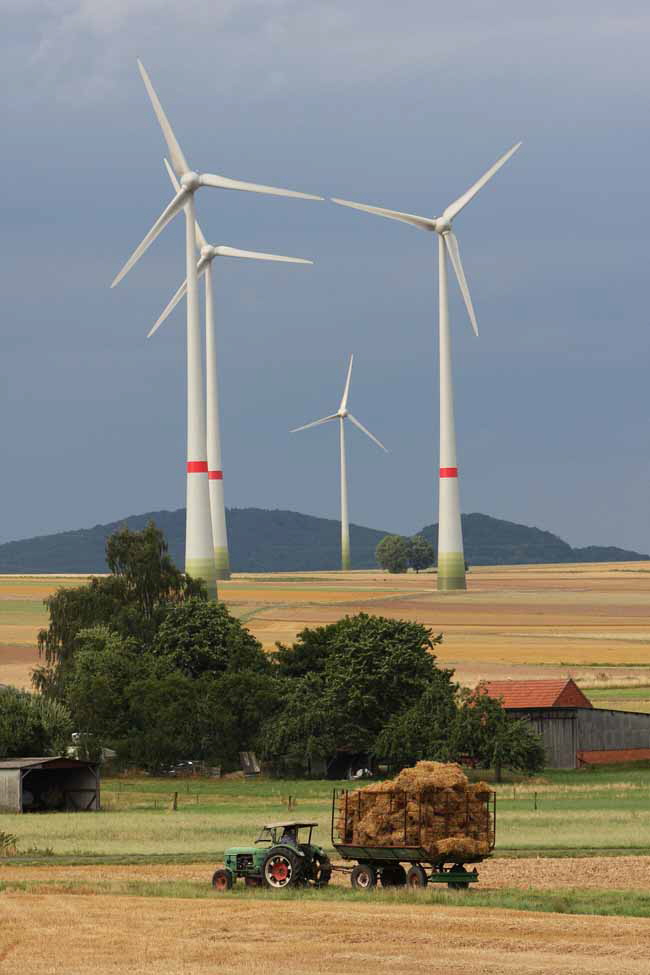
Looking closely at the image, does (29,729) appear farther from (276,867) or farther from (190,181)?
(190,181)

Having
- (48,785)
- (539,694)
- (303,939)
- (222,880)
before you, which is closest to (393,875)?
(222,880)

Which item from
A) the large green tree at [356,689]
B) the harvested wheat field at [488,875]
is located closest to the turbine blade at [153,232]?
the large green tree at [356,689]

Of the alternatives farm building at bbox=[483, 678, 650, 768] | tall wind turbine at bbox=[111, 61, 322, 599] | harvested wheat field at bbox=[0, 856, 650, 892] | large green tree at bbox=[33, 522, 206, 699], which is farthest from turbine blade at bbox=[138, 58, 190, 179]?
harvested wheat field at bbox=[0, 856, 650, 892]

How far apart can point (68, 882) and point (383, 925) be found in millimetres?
11127

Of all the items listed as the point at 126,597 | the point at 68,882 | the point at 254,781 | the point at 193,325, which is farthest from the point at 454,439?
the point at 68,882

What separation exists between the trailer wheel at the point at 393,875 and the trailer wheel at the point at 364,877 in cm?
44

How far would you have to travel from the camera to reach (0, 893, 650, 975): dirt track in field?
32.2 meters

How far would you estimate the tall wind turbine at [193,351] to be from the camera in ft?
479

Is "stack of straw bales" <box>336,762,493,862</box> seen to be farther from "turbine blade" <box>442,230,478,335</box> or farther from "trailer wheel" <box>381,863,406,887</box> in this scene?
"turbine blade" <box>442,230,478,335</box>

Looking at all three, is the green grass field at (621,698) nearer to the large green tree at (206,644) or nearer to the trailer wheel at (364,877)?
the large green tree at (206,644)

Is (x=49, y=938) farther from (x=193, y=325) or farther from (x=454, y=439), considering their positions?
(x=454, y=439)

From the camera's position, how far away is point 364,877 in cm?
4412

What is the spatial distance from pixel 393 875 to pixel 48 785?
37.4 meters

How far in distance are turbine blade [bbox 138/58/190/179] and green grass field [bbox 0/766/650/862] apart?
70.4m
